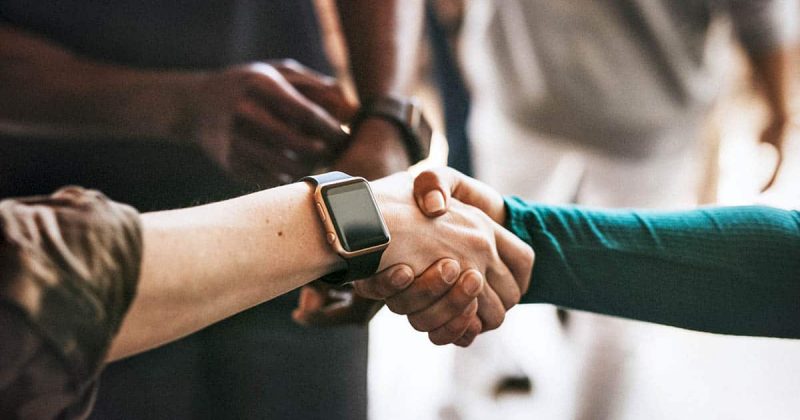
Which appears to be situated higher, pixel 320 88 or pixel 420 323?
pixel 320 88

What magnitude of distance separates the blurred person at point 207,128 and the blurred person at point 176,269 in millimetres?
106

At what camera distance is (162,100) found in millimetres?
714

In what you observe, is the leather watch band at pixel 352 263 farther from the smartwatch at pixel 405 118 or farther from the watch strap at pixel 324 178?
the smartwatch at pixel 405 118

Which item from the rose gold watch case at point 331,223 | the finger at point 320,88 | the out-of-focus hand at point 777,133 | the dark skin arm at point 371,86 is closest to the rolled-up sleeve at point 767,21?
the out-of-focus hand at point 777,133

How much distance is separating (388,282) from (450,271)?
0.06 m

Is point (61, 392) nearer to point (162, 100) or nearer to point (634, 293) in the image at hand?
point (162, 100)

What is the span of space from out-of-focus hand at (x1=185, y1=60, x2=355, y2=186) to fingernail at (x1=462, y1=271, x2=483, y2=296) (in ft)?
0.66

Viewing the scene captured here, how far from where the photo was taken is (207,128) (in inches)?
29.0

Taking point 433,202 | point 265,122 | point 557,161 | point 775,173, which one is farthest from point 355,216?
point 775,173

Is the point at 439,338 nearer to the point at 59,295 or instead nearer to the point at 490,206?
the point at 490,206

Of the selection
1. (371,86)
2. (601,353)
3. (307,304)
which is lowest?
(601,353)

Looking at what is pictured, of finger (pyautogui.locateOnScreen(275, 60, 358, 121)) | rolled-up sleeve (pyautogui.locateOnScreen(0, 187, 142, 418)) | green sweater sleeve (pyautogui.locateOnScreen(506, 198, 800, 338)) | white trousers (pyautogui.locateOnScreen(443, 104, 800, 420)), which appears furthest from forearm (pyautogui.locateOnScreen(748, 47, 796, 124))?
rolled-up sleeve (pyautogui.locateOnScreen(0, 187, 142, 418))

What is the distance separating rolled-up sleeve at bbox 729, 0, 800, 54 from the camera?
100 centimetres

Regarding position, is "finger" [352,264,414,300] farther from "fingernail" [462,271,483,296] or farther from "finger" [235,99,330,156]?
"finger" [235,99,330,156]
